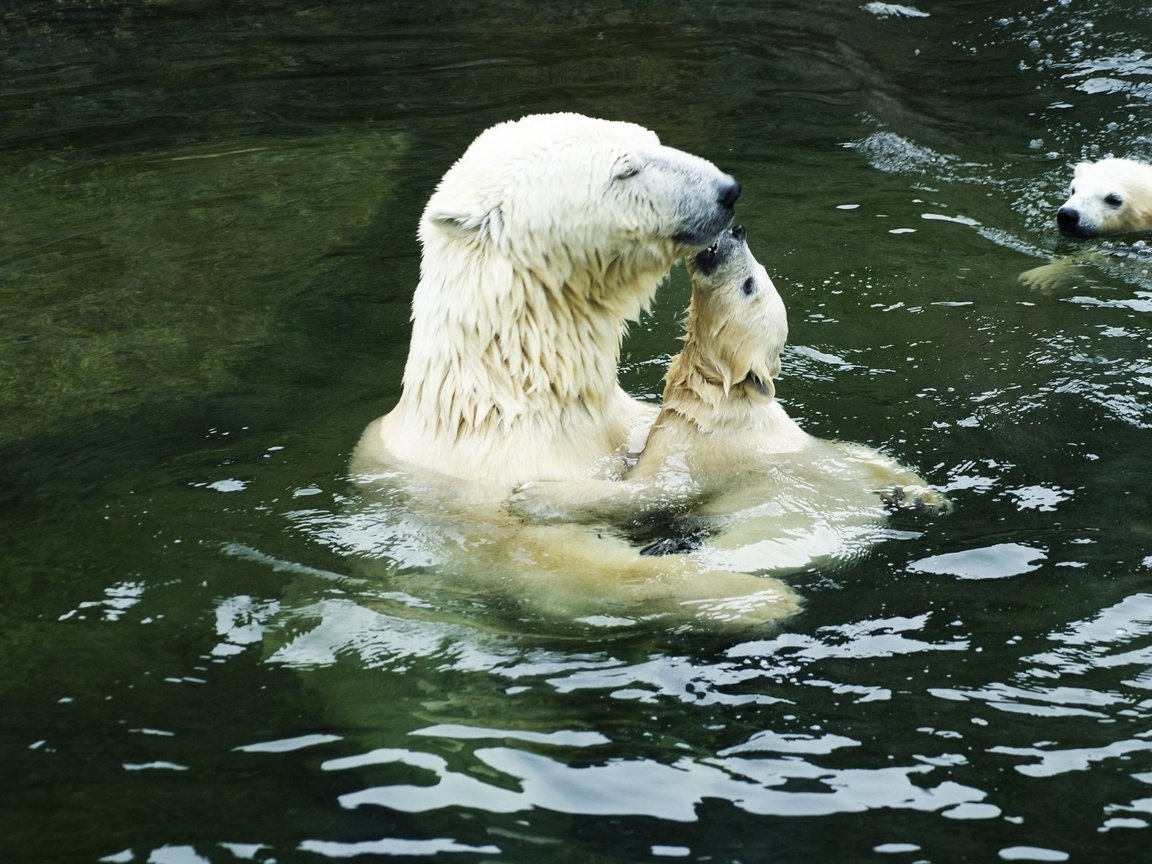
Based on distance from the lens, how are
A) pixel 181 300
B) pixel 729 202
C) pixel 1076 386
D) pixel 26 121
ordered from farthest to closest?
pixel 26 121, pixel 181 300, pixel 1076 386, pixel 729 202

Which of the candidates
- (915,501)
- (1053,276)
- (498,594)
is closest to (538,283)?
(498,594)

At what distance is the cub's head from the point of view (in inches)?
162

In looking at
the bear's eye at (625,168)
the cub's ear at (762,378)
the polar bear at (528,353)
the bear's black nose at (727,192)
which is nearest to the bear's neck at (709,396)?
the cub's ear at (762,378)

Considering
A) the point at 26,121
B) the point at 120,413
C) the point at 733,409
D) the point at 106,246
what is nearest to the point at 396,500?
the point at 733,409

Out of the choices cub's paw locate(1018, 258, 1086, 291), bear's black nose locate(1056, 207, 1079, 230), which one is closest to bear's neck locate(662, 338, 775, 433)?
cub's paw locate(1018, 258, 1086, 291)

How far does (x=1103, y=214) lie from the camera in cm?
670

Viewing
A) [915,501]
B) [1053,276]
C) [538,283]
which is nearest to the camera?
[538,283]

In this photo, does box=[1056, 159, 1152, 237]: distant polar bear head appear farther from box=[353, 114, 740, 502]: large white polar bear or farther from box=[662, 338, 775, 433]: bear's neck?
box=[353, 114, 740, 502]: large white polar bear

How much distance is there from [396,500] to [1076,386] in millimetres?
2534

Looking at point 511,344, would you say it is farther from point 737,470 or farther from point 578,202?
point 737,470

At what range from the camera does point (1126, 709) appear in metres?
3.03

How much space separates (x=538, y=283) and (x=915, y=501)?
1.34 meters

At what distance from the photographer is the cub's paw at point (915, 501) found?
4.06 meters

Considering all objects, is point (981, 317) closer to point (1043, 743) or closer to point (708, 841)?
point (1043, 743)
